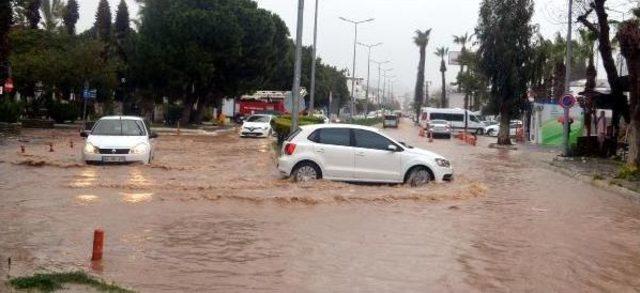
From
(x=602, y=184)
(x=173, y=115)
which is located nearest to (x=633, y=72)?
(x=602, y=184)

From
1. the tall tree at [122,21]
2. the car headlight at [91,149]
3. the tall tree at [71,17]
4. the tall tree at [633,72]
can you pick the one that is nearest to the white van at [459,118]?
the tall tree at [122,21]

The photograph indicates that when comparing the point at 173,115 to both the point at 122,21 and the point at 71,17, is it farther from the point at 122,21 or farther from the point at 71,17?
the point at 71,17

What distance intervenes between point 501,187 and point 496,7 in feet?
87.6

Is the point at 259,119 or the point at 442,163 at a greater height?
the point at 259,119

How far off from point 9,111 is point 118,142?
832 inches

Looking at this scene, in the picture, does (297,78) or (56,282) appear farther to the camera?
(297,78)

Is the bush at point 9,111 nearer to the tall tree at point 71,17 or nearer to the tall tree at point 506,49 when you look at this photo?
the tall tree at point 506,49

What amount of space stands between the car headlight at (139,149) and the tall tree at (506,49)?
2865cm

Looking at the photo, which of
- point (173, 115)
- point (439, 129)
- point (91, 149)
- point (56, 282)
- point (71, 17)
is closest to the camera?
point (56, 282)

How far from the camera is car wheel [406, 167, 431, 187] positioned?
17.0 m

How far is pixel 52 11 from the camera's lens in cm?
6238

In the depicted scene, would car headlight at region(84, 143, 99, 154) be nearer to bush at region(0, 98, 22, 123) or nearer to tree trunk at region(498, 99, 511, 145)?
bush at region(0, 98, 22, 123)

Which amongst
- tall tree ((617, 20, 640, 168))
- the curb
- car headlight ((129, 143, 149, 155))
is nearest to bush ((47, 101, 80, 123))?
car headlight ((129, 143, 149, 155))

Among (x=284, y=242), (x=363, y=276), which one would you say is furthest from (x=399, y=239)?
(x=363, y=276)
